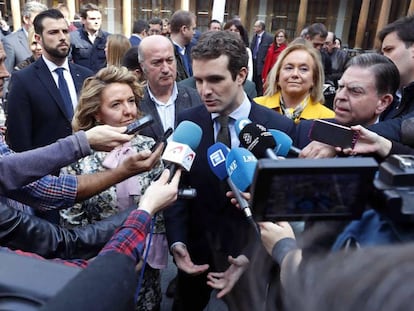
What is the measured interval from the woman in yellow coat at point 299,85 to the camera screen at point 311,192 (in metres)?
1.81

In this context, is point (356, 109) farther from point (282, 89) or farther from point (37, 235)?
point (37, 235)

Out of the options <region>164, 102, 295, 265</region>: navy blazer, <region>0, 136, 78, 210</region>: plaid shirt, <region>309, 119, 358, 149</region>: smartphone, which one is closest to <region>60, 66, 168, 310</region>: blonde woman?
<region>164, 102, 295, 265</region>: navy blazer

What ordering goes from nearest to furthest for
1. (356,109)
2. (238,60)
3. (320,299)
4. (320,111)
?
1. (320,299)
2. (356,109)
3. (238,60)
4. (320,111)

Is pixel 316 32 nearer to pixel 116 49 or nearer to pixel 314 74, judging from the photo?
pixel 116 49

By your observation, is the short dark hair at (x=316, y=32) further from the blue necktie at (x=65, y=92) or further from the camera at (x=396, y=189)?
the camera at (x=396, y=189)

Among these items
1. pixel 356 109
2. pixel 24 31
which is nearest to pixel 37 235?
pixel 356 109

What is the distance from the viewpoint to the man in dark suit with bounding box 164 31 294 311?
163 centimetres

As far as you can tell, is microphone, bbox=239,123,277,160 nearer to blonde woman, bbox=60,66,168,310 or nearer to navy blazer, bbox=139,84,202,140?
blonde woman, bbox=60,66,168,310

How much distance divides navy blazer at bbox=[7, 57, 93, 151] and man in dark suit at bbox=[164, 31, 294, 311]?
1.40 metres

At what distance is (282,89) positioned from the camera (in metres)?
2.56

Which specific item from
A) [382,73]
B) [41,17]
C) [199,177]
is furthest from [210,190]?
[41,17]

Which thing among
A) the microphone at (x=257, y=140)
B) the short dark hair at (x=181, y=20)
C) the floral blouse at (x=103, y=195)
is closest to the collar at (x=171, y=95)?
the floral blouse at (x=103, y=195)

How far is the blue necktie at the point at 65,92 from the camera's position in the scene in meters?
2.92

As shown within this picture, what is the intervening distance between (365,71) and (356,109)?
16 cm
